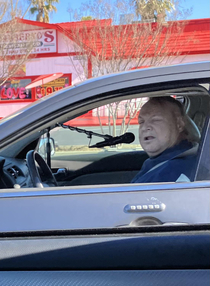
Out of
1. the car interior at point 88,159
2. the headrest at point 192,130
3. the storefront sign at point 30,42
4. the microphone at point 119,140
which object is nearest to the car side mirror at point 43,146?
the car interior at point 88,159

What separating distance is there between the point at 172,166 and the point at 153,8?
9.52 m

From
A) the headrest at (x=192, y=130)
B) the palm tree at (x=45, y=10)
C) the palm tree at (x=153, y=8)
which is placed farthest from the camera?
the palm tree at (x=45, y=10)

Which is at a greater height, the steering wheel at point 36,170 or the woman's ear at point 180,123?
the woman's ear at point 180,123

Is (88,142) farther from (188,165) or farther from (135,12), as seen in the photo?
(135,12)

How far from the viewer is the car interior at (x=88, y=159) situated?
1.79m

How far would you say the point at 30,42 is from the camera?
12844 mm

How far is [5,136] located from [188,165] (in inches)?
40.7

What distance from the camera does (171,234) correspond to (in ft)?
4.08

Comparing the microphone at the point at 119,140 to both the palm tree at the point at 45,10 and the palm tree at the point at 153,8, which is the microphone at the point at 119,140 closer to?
the palm tree at the point at 153,8

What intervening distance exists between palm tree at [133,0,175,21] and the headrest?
8184mm

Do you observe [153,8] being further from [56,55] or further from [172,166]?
[172,166]

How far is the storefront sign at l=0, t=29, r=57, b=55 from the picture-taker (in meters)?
12.2

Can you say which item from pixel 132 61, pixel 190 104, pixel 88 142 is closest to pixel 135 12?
pixel 132 61

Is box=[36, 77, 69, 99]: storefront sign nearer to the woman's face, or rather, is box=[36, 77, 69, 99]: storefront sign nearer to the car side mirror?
the car side mirror
